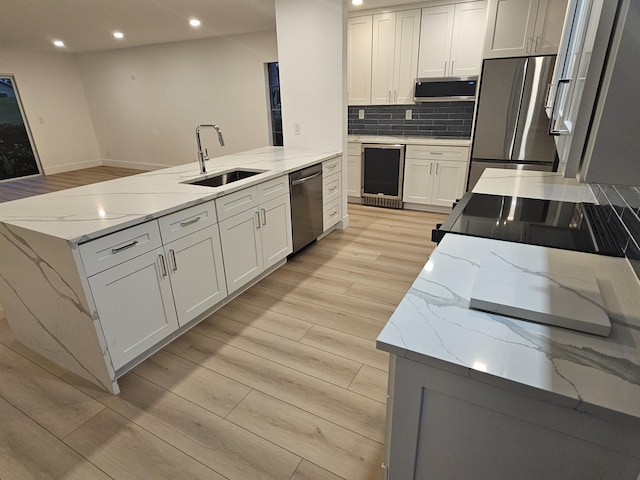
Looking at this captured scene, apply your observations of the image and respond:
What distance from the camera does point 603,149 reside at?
26.3 inches

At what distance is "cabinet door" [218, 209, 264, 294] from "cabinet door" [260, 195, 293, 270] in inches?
3.1

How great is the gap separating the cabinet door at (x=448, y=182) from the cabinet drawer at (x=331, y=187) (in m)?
1.35

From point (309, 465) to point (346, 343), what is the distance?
82 cm

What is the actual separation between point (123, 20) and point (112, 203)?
12.6 ft

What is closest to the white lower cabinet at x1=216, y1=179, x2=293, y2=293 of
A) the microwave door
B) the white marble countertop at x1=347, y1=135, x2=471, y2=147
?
the white marble countertop at x1=347, y1=135, x2=471, y2=147

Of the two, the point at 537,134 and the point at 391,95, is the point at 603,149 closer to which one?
the point at 537,134

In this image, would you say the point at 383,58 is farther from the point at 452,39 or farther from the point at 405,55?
the point at 452,39

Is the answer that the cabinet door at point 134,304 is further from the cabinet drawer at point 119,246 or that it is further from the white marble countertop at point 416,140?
the white marble countertop at point 416,140

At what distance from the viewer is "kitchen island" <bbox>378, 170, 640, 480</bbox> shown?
0.73m

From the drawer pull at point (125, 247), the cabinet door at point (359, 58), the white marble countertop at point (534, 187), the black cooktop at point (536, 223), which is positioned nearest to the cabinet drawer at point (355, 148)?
the cabinet door at point (359, 58)

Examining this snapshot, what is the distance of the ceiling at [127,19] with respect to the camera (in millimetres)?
3889

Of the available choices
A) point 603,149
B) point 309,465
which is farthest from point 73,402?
point 603,149

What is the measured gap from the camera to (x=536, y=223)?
5.19 ft

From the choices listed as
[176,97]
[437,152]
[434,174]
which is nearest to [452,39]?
[437,152]
